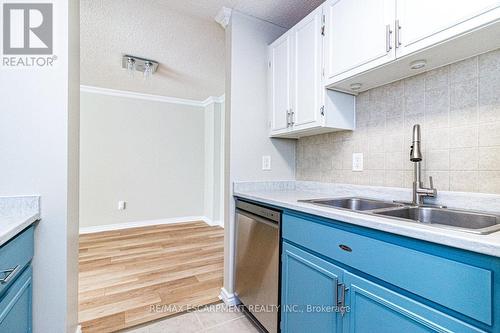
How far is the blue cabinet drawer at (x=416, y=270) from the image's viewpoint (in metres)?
0.67

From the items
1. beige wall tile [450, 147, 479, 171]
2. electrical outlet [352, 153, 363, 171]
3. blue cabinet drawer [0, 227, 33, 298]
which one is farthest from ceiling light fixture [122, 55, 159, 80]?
beige wall tile [450, 147, 479, 171]

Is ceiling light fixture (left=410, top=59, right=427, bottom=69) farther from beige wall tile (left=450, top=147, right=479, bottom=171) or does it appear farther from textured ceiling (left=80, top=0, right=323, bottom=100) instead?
Result: textured ceiling (left=80, top=0, right=323, bottom=100)

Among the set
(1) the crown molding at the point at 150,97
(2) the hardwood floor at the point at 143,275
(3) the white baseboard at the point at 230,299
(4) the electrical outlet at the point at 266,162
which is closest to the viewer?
(2) the hardwood floor at the point at 143,275

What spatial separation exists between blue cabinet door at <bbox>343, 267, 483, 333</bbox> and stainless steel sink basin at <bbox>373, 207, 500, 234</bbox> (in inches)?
13.0

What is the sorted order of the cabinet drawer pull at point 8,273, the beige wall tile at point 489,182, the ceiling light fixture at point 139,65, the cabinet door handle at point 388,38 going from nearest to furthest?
the cabinet drawer pull at point 8,273 < the beige wall tile at point 489,182 < the cabinet door handle at point 388,38 < the ceiling light fixture at point 139,65

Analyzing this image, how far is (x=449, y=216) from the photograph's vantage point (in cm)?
119

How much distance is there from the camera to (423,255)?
0.79 meters

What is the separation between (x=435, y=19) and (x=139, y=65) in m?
2.98

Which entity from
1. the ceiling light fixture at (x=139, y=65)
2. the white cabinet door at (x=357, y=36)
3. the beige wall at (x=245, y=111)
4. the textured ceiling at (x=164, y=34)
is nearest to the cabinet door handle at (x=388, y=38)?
the white cabinet door at (x=357, y=36)

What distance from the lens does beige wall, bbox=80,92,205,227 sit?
3912mm

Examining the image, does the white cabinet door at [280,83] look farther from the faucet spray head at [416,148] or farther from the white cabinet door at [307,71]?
the faucet spray head at [416,148]

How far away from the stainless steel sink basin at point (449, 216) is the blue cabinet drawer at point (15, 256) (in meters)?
1.47

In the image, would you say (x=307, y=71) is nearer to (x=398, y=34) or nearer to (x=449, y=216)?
(x=398, y=34)

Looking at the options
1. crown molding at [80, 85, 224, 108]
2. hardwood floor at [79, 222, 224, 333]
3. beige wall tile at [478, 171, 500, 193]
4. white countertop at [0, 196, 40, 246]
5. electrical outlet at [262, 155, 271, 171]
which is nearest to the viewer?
white countertop at [0, 196, 40, 246]
